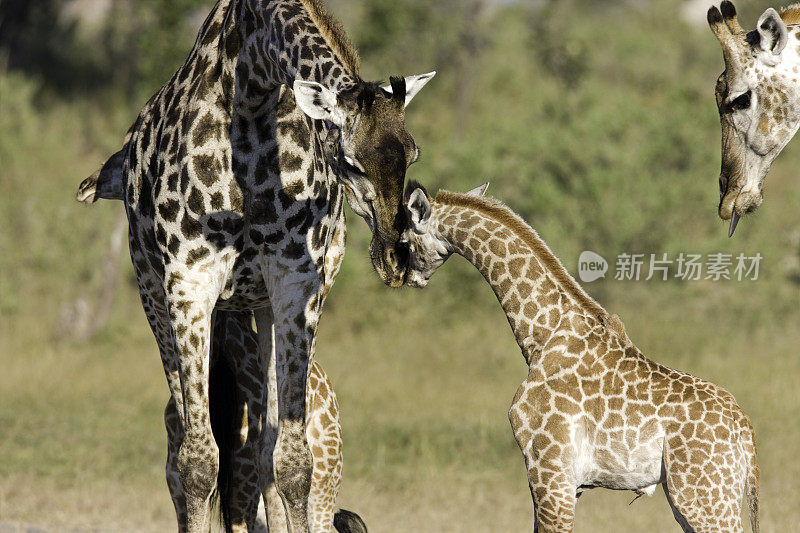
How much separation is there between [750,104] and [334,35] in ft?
5.93

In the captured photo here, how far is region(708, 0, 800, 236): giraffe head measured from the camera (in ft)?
14.3

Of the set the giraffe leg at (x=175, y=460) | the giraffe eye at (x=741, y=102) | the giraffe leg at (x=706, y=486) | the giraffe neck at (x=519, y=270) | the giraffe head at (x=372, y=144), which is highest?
the giraffe eye at (x=741, y=102)

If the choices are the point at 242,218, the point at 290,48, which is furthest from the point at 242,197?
the point at 290,48

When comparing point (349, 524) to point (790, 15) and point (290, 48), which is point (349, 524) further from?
point (790, 15)

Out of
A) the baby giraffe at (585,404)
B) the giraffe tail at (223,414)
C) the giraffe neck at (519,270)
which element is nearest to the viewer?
the baby giraffe at (585,404)

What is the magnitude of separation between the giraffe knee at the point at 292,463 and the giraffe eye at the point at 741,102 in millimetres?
2415

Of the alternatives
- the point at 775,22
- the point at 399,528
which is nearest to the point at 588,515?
the point at 399,528

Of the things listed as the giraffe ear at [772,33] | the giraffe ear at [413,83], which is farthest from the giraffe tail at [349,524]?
the giraffe ear at [772,33]

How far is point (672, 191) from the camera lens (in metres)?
14.7

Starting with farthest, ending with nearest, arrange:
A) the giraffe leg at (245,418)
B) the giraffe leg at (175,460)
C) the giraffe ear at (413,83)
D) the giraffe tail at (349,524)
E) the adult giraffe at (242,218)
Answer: the giraffe tail at (349,524) < the giraffe leg at (245,418) < the giraffe leg at (175,460) < the adult giraffe at (242,218) < the giraffe ear at (413,83)

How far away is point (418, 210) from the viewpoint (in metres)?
5.25

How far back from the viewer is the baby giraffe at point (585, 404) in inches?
187

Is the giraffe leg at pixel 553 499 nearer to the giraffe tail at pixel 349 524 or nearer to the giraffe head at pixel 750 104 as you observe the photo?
the giraffe tail at pixel 349 524

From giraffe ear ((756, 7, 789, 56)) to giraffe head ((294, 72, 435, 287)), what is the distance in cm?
154
